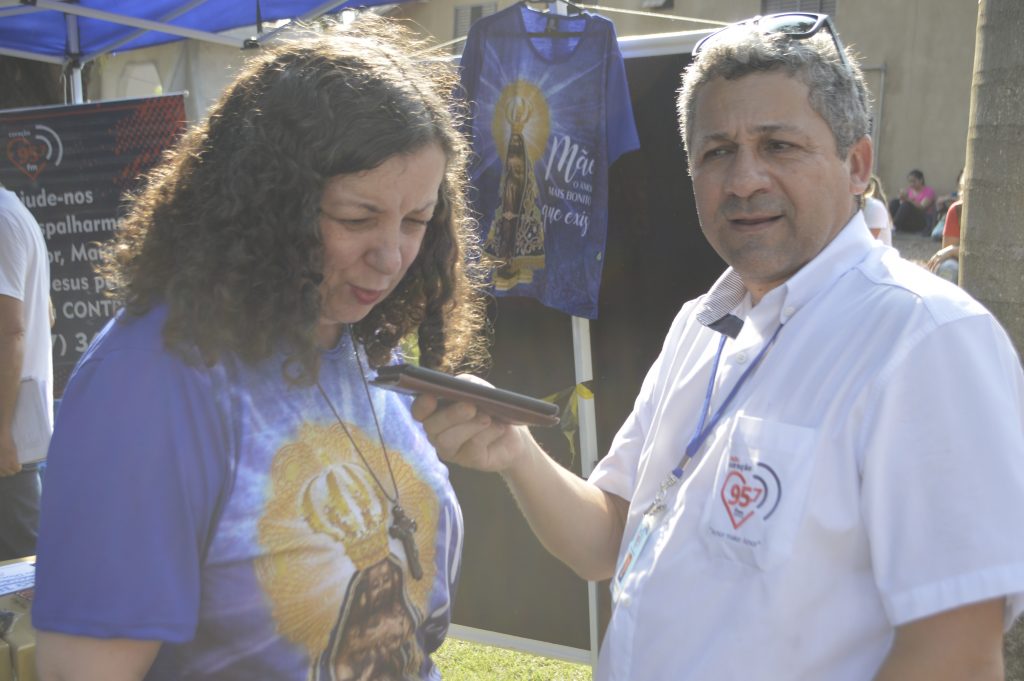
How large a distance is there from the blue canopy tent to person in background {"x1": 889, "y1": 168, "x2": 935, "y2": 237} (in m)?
15.1

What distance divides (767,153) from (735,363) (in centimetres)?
38

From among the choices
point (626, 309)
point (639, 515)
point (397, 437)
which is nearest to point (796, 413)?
point (639, 515)

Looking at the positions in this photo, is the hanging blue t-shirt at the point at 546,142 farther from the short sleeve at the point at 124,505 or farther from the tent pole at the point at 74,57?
the tent pole at the point at 74,57

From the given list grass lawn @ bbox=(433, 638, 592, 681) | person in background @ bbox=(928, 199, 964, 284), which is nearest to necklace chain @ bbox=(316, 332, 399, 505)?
grass lawn @ bbox=(433, 638, 592, 681)

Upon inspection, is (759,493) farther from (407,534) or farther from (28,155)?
(28,155)

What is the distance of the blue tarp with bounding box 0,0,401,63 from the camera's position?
197 inches

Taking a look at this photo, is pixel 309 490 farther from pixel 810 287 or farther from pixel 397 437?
pixel 810 287

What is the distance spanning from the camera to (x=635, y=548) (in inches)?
65.1

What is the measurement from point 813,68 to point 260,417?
3.52 ft

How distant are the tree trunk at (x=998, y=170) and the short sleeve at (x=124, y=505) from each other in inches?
82.2

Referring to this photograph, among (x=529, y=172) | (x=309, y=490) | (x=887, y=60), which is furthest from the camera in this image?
(x=887, y=60)

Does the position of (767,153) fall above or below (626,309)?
above

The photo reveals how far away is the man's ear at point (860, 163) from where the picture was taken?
5.44 feet

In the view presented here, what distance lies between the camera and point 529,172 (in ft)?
10.8
